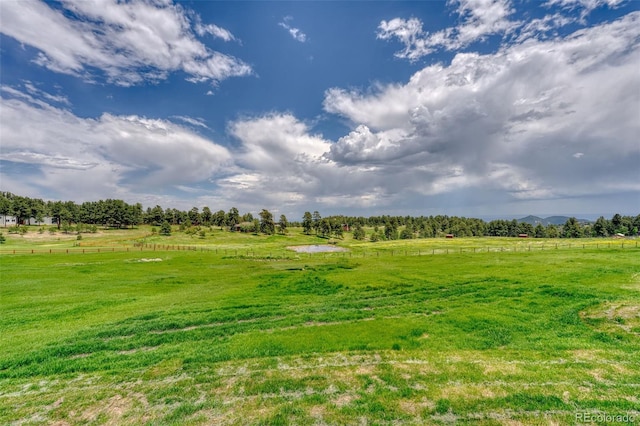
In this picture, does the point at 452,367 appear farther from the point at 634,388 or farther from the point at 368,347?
the point at 634,388

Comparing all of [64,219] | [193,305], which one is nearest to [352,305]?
[193,305]

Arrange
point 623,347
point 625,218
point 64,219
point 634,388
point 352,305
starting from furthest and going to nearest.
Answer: point 625,218 → point 64,219 → point 352,305 → point 623,347 → point 634,388

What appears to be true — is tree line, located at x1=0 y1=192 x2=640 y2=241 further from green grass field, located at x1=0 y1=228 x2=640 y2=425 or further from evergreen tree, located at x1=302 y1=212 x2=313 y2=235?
green grass field, located at x1=0 y1=228 x2=640 y2=425

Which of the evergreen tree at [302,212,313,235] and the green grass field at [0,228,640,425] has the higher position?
the evergreen tree at [302,212,313,235]

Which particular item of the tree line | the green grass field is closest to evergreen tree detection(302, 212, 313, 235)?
the tree line

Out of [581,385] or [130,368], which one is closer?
[581,385]

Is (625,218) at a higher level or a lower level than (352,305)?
higher

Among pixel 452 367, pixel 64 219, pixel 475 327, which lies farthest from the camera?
pixel 64 219

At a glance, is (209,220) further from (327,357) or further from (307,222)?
(327,357)

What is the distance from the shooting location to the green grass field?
353 inches

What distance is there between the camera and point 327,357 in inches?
502

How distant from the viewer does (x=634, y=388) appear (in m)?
9.62

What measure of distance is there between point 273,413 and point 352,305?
46.5ft

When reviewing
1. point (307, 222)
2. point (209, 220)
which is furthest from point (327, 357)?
point (209, 220)
